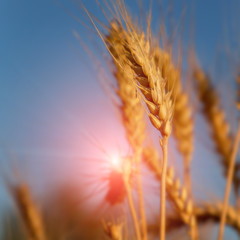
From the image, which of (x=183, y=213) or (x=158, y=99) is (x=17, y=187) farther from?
(x=158, y=99)

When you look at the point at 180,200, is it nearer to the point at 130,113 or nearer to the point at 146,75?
the point at 130,113

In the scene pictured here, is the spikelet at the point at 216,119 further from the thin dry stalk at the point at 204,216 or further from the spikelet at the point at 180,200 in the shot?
the spikelet at the point at 180,200

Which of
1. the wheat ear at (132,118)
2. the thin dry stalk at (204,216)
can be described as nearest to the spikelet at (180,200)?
the wheat ear at (132,118)

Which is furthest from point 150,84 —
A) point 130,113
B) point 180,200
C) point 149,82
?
point 180,200

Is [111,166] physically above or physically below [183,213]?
above

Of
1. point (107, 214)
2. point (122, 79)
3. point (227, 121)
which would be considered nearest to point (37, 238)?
point (107, 214)
